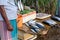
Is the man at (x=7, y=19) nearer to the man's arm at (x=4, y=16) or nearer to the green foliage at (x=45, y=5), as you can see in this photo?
the man's arm at (x=4, y=16)

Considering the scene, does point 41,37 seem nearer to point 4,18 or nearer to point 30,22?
point 30,22

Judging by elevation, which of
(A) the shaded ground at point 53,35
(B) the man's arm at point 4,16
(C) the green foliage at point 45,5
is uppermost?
(B) the man's arm at point 4,16

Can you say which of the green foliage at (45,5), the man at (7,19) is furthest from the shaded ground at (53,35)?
the man at (7,19)

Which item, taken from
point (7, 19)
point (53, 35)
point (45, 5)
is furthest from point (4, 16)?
point (45, 5)

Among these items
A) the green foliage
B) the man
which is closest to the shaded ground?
the green foliage

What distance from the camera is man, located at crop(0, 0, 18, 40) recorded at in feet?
4.19

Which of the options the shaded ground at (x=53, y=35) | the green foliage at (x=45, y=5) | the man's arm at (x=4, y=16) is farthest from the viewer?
the green foliage at (x=45, y=5)

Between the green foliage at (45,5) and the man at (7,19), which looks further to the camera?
the green foliage at (45,5)

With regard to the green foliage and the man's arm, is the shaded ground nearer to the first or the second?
the green foliage

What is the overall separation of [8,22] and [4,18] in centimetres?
4

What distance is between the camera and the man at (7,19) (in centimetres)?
128

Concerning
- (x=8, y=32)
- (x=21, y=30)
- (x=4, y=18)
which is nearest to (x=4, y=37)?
(x=8, y=32)

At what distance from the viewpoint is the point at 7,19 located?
1286 millimetres

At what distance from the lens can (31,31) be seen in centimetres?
170
